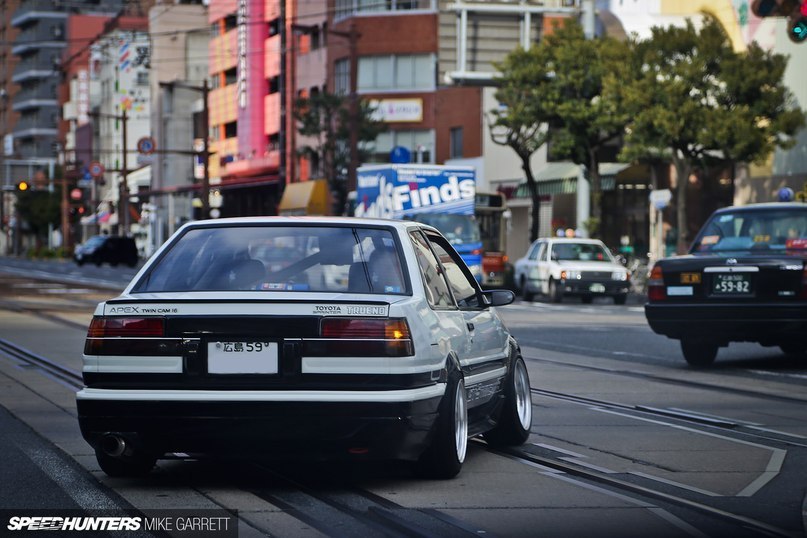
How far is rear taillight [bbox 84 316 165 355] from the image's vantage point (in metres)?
7.73

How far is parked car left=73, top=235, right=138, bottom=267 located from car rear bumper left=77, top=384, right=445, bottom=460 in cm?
7470

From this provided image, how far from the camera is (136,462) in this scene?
26.9 feet

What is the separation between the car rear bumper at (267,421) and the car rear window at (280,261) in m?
0.68

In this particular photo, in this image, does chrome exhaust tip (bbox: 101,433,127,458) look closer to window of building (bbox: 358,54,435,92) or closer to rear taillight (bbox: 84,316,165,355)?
rear taillight (bbox: 84,316,165,355)

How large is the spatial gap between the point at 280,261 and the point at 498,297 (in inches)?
65.0

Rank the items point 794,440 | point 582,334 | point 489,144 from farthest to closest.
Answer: point 489,144 → point 582,334 → point 794,440

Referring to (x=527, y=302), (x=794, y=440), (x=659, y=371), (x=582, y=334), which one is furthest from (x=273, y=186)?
(x=794, y=440)

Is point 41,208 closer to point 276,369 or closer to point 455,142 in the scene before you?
point 455,142

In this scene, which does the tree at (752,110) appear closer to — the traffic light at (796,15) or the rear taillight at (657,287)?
the traffic light at (796,15)

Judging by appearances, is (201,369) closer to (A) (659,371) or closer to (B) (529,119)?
(A) (659,371)

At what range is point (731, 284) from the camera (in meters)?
16.2

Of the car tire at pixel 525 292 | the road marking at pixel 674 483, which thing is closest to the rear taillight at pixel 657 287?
the road marking at pixel 674 483

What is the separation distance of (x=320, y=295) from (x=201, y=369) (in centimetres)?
68

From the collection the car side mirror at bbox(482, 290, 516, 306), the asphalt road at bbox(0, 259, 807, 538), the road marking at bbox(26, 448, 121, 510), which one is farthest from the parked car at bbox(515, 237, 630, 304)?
the road marking at bbox(26, 448, 121, 510)
